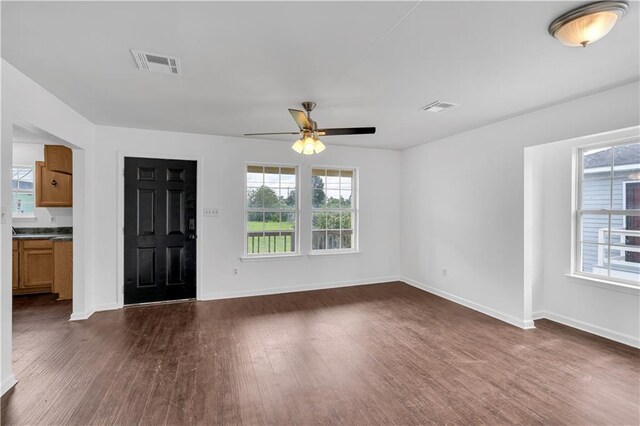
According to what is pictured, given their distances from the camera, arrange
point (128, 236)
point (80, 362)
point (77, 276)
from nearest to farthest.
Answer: point (80, 362), point (77, 276), point (128, 236)

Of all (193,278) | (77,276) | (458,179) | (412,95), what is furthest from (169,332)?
(458,179)

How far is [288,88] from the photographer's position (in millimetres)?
2924

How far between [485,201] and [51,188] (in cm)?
685

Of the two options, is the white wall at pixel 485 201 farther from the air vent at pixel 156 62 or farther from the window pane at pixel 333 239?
the air vent at pixel 156 62

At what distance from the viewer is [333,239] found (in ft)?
18.4

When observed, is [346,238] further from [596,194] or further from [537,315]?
[596,194]

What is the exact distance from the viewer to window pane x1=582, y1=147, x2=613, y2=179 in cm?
349

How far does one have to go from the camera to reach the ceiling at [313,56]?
183 cm

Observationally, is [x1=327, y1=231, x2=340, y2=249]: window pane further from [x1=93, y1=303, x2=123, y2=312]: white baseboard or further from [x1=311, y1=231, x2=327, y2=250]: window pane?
[x1=93, y1=303, x2=123, y2=312]: white baseboard

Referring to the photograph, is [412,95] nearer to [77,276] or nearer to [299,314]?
[299,314]

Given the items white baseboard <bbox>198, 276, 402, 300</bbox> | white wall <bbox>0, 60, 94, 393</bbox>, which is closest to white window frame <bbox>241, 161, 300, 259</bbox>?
white baseboard <bbox>198, 276, 402, 300</bbox>

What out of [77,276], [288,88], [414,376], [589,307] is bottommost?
[414,376]

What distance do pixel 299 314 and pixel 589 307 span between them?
3.48 metres

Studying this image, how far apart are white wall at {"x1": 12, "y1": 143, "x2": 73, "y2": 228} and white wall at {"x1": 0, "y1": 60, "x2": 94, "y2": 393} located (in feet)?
6.28
